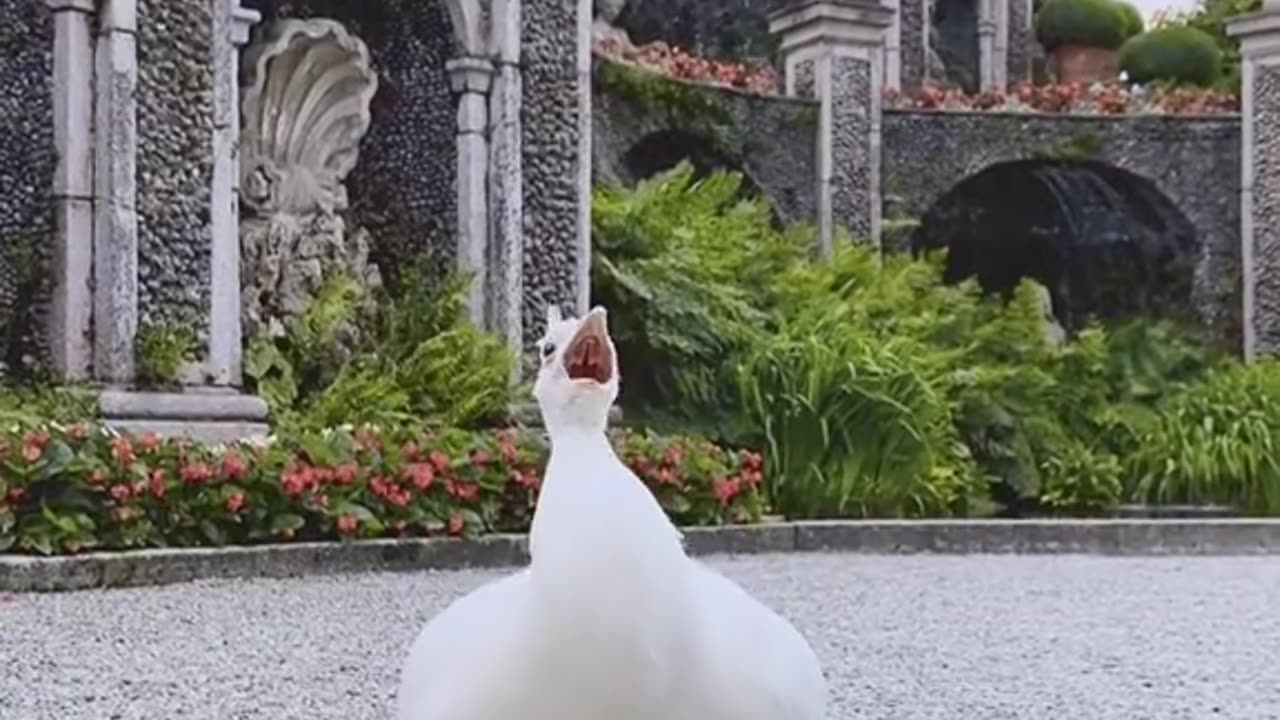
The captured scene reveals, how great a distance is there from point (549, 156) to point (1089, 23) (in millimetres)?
11151

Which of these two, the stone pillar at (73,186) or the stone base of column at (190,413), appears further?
the stone pillar at (73,186)

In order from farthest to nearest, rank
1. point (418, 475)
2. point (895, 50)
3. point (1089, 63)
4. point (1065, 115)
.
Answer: point (1089, 63), point (895, 50), point (1065, 115), point (418, 475)

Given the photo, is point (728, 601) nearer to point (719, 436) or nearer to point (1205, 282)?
point (719, 436)

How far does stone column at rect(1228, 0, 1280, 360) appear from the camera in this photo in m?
17.4

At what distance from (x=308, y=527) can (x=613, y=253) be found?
481 centimetres

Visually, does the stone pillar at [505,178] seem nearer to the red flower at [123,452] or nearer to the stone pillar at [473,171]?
the stone pillar at [473,171]

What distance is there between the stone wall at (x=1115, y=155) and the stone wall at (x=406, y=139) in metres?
6.65

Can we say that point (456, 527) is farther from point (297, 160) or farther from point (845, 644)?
point (297, 160)

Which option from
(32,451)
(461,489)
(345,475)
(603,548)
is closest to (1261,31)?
(461,489)

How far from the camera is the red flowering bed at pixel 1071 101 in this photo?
58.1 feet

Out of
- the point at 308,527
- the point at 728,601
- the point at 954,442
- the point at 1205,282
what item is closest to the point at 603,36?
the point at 954,442

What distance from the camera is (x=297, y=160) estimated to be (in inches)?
432

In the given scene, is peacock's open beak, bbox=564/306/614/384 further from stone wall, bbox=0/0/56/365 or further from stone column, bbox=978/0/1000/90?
stone column, bbox=978/0/1000/90

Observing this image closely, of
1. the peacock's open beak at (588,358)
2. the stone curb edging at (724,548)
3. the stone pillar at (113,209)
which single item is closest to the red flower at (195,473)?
the stone curb edging at (724,548)
